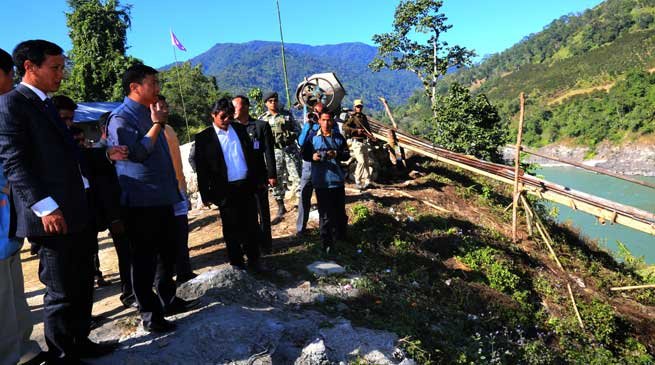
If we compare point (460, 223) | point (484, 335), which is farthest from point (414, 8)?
point (484, 335)

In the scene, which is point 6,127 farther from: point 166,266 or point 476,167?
point 476,167

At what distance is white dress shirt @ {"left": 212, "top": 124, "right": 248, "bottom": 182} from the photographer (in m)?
4.11

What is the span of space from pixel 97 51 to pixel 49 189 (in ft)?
94.6

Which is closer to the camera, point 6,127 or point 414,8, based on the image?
point 6,127

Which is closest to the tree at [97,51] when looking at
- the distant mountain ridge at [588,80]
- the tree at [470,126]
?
the tree at [470,126]

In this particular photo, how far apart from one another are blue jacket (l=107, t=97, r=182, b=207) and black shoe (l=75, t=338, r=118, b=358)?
91cm

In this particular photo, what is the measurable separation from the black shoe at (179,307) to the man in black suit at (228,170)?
0.82 meters

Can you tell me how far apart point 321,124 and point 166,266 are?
111 inches

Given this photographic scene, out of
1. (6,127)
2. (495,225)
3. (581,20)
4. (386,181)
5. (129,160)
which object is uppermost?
(581,20)

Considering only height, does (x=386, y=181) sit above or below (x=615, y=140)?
above

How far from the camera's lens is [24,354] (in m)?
2.70

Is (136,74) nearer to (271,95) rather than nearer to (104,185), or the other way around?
(104,185)

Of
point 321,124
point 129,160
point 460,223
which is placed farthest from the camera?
point 460,223

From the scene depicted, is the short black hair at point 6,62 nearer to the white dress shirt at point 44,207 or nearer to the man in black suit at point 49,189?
the man in black suit at point 49,189
